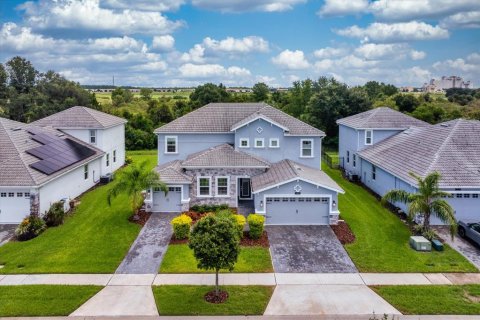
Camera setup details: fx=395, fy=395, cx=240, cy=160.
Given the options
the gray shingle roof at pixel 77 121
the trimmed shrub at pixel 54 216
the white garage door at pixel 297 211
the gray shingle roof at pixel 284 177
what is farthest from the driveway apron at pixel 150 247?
the gray shingle roof at pixel 77 121

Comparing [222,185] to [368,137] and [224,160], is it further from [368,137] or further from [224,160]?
[368,137]

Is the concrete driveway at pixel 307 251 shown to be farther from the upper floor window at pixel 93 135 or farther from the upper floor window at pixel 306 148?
the upper floor window at pixel 93 135

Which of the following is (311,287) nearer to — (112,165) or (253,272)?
(253,272)

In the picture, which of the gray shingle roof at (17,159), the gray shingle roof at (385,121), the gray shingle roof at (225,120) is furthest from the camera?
the gray shingle roof at (385,121)

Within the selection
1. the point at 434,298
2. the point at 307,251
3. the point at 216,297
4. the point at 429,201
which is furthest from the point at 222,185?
the point at 434,298

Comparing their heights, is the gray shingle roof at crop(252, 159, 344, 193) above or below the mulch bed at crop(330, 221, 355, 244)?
above

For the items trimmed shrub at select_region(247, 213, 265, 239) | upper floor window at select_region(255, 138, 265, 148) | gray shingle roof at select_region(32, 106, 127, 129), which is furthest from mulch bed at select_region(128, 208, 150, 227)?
gray shingle roof at select_region(32, 106, 127, 129)

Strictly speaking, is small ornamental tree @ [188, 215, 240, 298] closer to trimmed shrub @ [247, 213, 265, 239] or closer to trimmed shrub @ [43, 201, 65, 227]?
trimmed shrub @ [247, 213, 265, 239]
